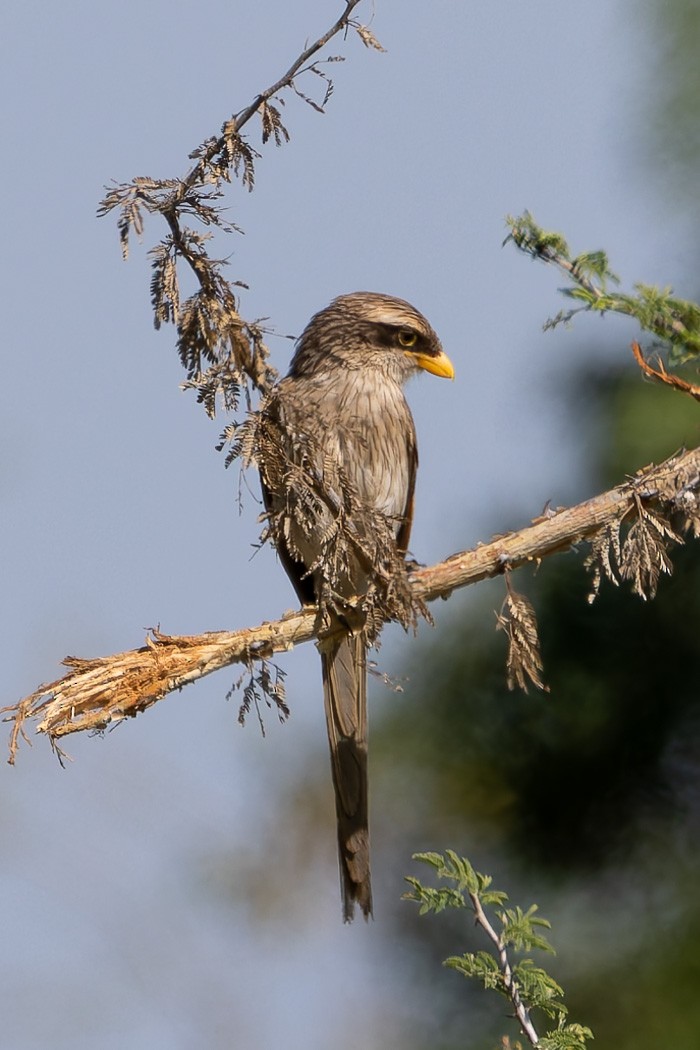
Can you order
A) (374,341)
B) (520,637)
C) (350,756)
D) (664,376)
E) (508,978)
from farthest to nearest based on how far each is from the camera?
(374,341) → (350,756) → (520,637) → (664,376) → (508,978)

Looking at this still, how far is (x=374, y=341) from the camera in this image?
477cm

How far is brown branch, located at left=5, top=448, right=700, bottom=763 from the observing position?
3.03 m

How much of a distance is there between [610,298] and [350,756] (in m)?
1.95

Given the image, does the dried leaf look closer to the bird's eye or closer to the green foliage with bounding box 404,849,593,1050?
the green foliage with bounding box 404,849,593,1050

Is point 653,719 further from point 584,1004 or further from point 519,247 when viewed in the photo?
point 519,247

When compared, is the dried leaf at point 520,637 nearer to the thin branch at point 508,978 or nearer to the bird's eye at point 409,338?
the thin branch at point 508,978

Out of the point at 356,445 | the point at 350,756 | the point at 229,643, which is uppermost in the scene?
the point at 356,445

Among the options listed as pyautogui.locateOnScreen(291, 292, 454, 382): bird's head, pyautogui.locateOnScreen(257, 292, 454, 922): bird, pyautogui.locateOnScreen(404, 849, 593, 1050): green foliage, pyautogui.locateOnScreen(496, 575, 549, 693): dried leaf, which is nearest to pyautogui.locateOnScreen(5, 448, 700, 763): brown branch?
pyautogui.locateOnScreen(496, 575, 549, 693): dried leaf

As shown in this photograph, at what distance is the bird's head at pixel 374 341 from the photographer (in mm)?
4742

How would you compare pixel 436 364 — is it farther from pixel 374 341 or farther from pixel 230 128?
pixel 230 128

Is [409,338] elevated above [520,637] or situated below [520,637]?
above

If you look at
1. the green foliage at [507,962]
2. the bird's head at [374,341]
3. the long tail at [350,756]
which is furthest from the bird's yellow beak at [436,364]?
the green foliage at [507,962]

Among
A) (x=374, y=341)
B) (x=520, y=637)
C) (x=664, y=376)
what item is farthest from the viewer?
(x=374, y=341)

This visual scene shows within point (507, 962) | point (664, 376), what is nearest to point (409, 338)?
point (664, 376)
